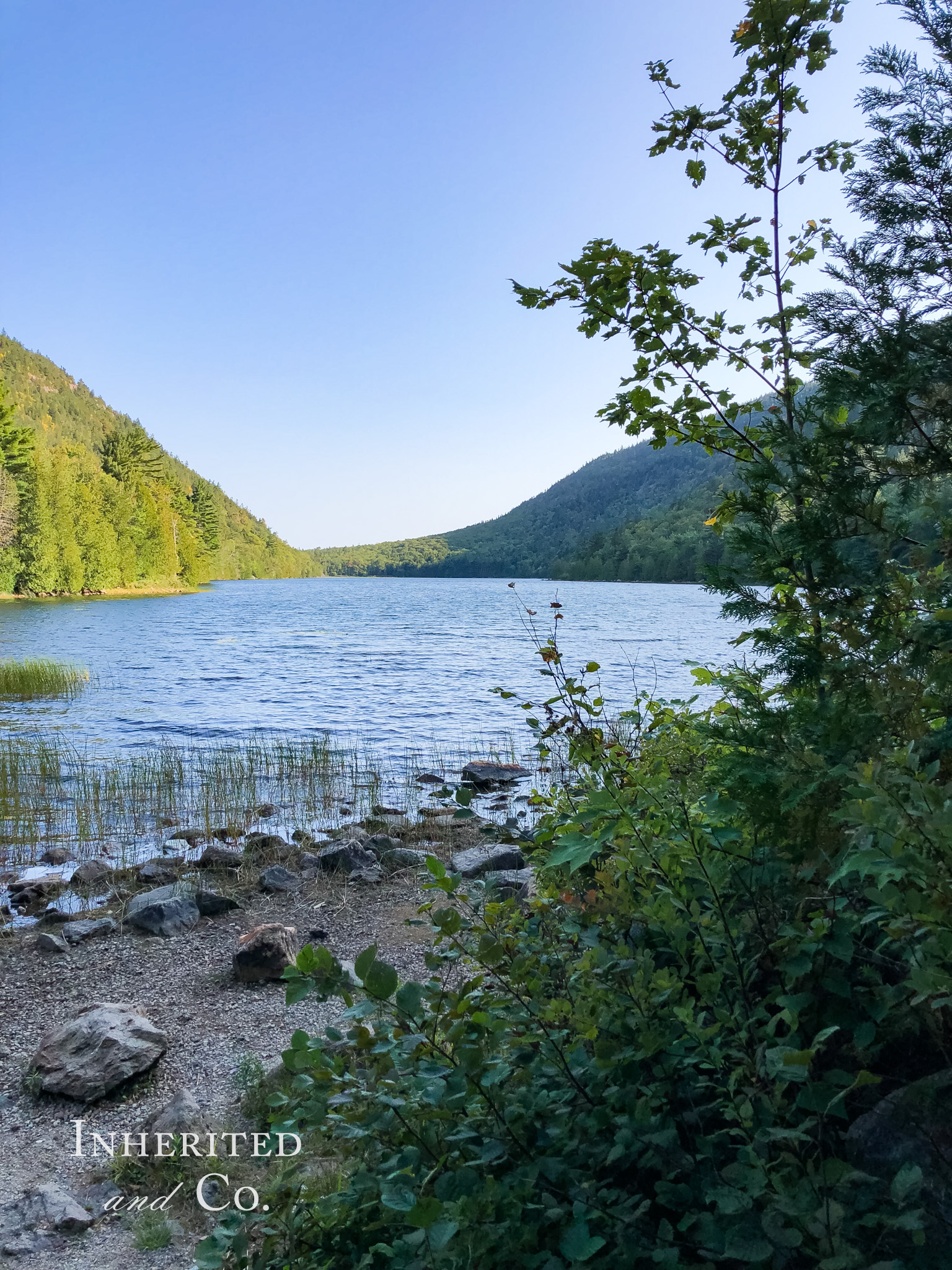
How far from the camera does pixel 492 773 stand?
12.6m

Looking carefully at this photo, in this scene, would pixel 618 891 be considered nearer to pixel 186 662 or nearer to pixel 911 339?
pixel 911 339

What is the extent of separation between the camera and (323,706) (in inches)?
745

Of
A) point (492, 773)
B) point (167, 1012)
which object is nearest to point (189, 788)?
point (492, 773)

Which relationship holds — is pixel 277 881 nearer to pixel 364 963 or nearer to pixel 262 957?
pixel 262 957

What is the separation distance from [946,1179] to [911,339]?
202 cm

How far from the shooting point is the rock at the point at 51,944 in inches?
237

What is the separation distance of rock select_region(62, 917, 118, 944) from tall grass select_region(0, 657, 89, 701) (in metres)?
16.1

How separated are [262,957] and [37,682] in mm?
18716

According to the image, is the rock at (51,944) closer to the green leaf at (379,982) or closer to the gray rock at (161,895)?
the gray rock at (161,895)

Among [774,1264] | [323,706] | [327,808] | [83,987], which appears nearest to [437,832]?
[327,808]

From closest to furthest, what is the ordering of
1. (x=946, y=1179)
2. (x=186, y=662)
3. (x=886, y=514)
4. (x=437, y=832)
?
(x=946, y=1179), (x=886, y=514), (x=437, y=832), (x=186, y=662)

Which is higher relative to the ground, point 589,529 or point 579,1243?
point 589,529

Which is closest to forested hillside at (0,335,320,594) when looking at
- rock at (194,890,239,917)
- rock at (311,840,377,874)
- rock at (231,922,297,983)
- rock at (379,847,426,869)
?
rock at (311,840,377,874)

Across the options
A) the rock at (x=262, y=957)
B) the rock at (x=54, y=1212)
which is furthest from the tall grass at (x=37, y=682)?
the rock at (x=54, y=1212)
